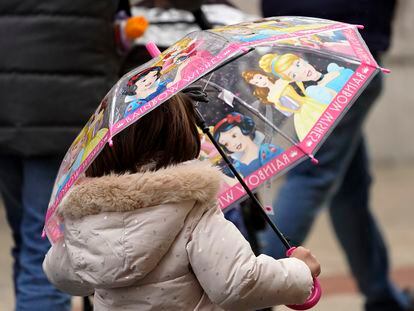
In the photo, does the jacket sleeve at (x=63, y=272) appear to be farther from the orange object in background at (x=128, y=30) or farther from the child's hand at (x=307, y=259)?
the orange object in background at (x=128, y=30)

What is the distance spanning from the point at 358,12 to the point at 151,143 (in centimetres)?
205

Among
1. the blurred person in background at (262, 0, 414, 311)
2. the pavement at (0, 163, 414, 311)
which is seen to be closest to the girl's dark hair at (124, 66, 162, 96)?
the blurred person in background at (262, 0, 414, 311)

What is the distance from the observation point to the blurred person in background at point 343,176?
462cm

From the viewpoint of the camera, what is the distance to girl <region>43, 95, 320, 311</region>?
2.71 metres

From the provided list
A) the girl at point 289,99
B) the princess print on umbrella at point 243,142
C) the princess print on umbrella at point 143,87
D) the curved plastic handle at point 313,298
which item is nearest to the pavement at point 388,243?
the princess print on umbrella at point 243,142

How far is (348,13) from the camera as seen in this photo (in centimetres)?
462

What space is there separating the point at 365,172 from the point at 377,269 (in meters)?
0.46

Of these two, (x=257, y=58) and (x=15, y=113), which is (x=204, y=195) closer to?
(x=257, y=58)

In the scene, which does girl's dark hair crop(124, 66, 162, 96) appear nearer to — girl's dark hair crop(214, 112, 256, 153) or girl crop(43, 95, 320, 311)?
girl crop(43, 95, 320, 311)

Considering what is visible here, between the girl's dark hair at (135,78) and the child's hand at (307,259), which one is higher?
the girl's dark hair at (135,78)

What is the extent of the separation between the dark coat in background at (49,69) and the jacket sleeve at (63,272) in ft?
2.65

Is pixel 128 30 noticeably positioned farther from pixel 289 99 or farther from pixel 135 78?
pixel 135 78

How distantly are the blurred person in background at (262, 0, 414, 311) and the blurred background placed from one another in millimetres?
224

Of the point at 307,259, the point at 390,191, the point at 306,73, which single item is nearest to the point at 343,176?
the point at 306,73
